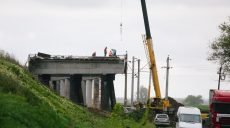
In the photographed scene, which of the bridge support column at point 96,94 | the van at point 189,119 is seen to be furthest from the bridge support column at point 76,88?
the van at point 189,119

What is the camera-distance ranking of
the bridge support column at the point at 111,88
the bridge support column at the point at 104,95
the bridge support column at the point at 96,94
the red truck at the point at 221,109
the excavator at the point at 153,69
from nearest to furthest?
the red truck at the point at 221,109
the excavator at the point at 153,69
the bridge support column at the point at 111,88
the bridge support column at the point at 104,95
the bridge support column at the point at 96,94

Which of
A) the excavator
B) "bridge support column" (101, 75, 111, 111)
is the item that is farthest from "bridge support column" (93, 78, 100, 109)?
the excavator

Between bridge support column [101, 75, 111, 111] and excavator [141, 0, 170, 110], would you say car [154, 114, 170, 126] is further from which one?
bridge support column [101, 75, 111, 111]

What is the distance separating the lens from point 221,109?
158 feet

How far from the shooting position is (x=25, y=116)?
2184 cm

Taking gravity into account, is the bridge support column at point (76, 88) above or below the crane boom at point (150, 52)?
below

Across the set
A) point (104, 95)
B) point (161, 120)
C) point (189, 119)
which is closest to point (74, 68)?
point (161, 120)

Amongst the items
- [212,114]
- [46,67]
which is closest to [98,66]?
[46,67]

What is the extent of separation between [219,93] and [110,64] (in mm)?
29882

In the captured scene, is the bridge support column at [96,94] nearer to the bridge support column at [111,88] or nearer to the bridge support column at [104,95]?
the bridge support column at [104,95]

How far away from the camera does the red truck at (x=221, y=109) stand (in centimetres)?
4775

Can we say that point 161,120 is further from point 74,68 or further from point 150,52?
point 74,68

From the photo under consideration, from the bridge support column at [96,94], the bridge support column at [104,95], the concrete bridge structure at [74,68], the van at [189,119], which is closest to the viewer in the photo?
the van at [189,119]

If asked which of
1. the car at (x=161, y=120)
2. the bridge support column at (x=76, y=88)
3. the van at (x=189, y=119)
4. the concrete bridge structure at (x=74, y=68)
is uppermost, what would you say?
the concrete bridge structure at (x=74, y=68)
